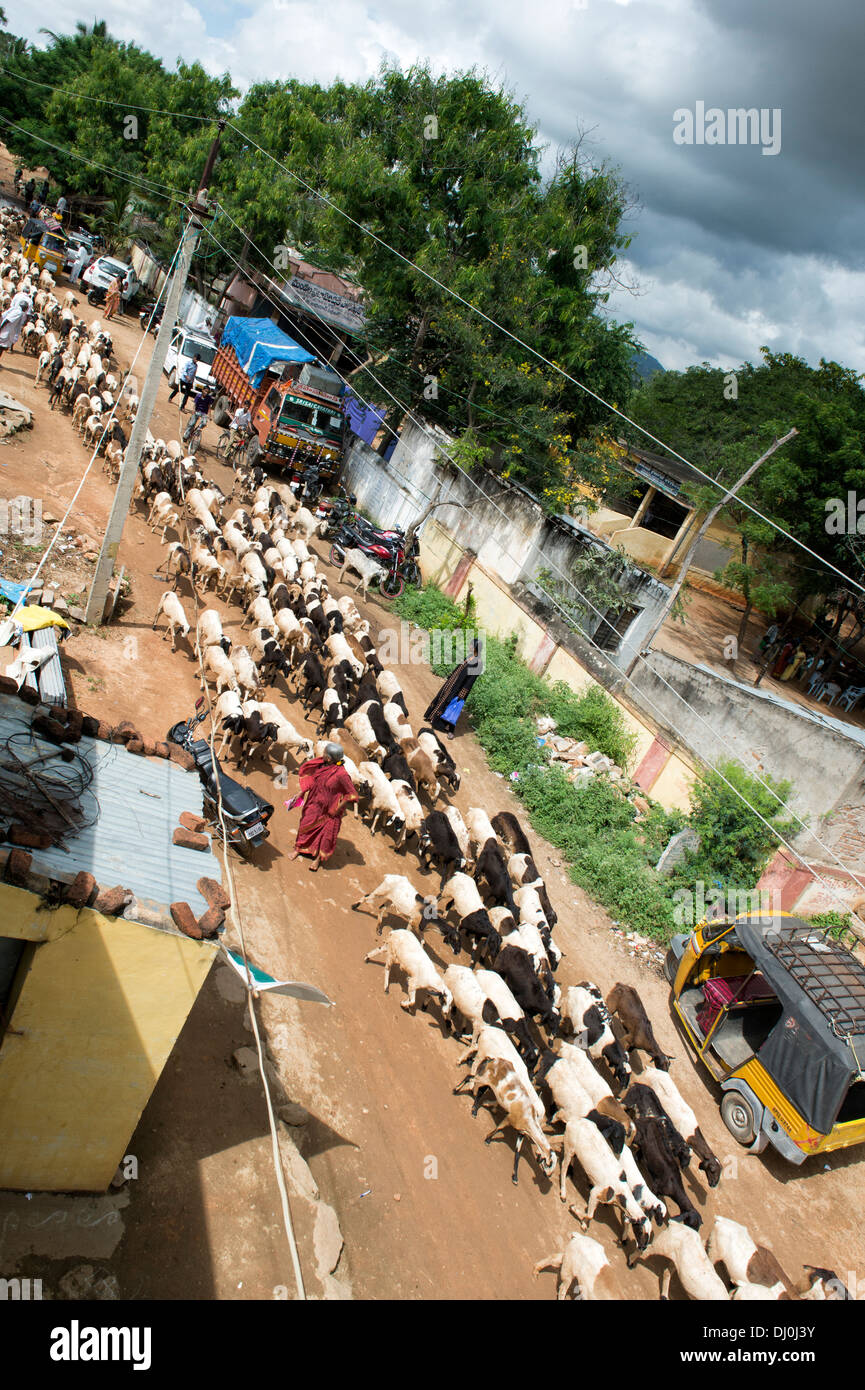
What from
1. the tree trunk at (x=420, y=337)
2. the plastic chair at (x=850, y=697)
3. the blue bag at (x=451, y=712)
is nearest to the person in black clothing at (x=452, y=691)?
the blue bag at (x=451, y=712)

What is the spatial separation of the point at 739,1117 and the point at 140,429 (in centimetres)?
1172

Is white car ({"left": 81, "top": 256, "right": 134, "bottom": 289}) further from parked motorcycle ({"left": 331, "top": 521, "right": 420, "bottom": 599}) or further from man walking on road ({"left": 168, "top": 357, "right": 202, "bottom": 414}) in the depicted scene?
parked motorcycle ({"left": 331, "top": 521, "right": 420, "bottom": 599})

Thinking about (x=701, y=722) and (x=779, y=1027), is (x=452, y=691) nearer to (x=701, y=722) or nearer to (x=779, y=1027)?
(x=701, y=722)

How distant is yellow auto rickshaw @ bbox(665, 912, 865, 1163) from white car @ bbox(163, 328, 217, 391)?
2174cm

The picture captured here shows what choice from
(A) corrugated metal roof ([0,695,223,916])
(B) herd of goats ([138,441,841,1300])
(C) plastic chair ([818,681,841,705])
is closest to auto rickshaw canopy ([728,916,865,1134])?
(B) herd of goats ([138,441,841,1300])

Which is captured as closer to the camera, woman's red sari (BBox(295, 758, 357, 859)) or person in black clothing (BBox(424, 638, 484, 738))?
woman's red sari (BBox(295, 758, 357, 859))

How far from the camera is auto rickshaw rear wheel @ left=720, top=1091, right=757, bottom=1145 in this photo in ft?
29.3

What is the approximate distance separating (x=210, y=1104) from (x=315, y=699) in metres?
7.38

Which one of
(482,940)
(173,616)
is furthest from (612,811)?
(173,616)

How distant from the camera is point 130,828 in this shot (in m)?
5.79

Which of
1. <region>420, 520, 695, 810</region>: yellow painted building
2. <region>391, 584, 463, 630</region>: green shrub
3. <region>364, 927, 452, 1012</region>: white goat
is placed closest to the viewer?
<region>364, 927, 452, 1012</region>: white goat

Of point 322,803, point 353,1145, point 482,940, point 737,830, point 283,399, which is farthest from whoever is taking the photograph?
point 283,399

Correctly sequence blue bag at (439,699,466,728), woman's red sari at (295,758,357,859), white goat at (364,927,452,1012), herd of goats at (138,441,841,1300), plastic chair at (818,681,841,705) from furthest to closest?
plastic chair at (818,681,841,705), blue bag at (439,699,466,728), woman's red sari at (295,758,357,859), white goat at (364,927,452,1012), herd of goats at (138,441,841,1300)
